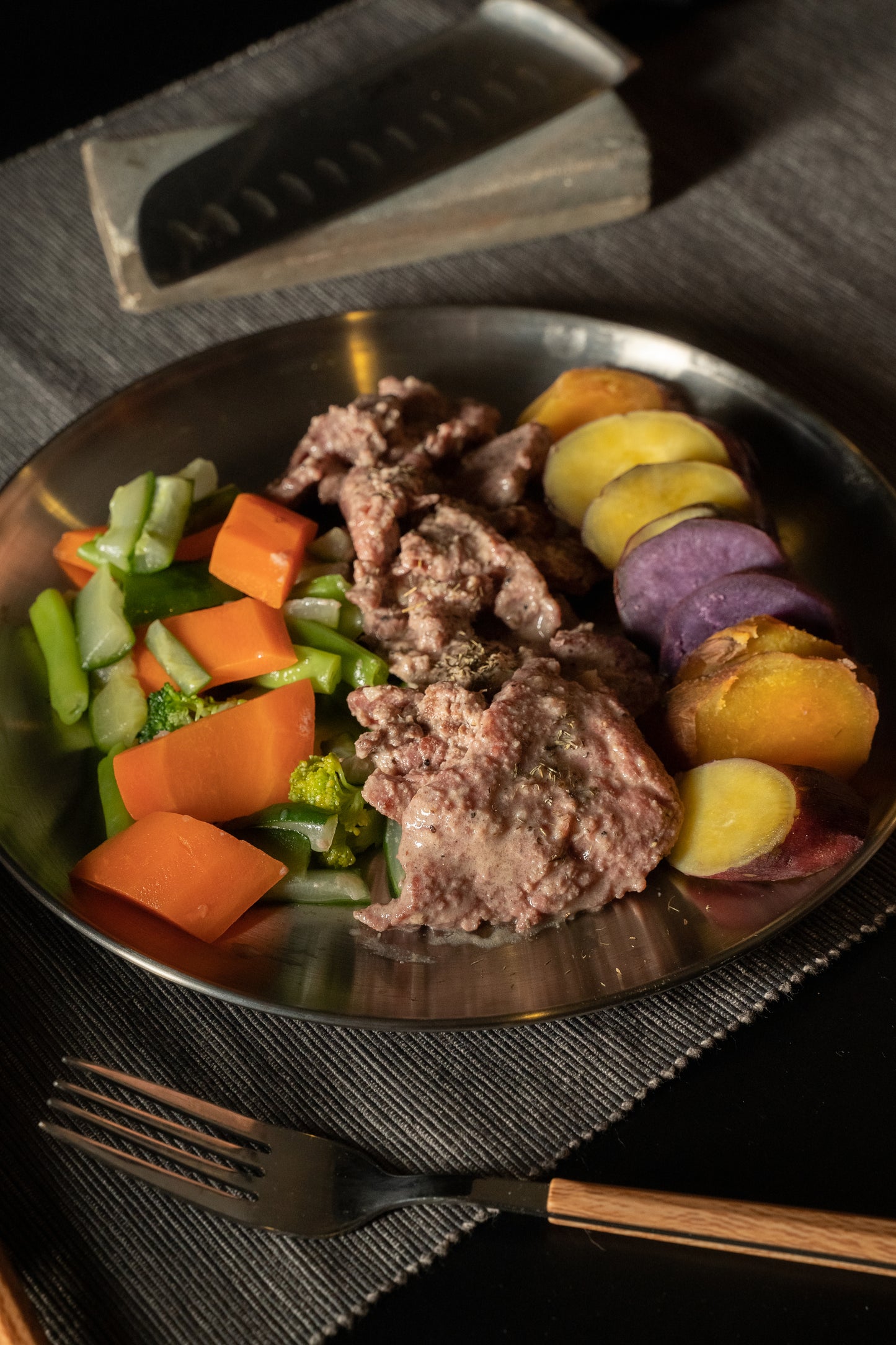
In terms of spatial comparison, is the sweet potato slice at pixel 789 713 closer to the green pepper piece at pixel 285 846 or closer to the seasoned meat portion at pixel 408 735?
the seasoned meat portion at pixel 408 735

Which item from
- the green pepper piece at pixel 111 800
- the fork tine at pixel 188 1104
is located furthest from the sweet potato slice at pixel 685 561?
the fork tine at pixel 188 1104

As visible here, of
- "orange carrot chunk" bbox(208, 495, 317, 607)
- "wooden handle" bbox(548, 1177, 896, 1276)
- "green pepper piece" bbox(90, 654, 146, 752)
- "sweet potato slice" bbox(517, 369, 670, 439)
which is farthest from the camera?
"sweet potato slice" bbox(517, 369, 670, 439)

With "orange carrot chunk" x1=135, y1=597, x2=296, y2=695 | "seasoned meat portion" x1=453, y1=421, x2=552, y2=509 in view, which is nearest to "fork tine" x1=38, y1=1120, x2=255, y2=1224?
"orange carrot chunk" x1=135, y1=597, x2=296, y2=695

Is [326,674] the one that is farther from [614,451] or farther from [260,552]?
[614,451]

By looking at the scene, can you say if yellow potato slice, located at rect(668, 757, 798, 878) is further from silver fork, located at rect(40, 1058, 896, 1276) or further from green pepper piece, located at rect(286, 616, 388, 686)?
green pepper piece, located at rect(286, 616, 388, 686)

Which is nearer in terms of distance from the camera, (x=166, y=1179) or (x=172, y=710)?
(x=166, y=1179)

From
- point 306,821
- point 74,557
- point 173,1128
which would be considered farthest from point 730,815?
point 74,557
